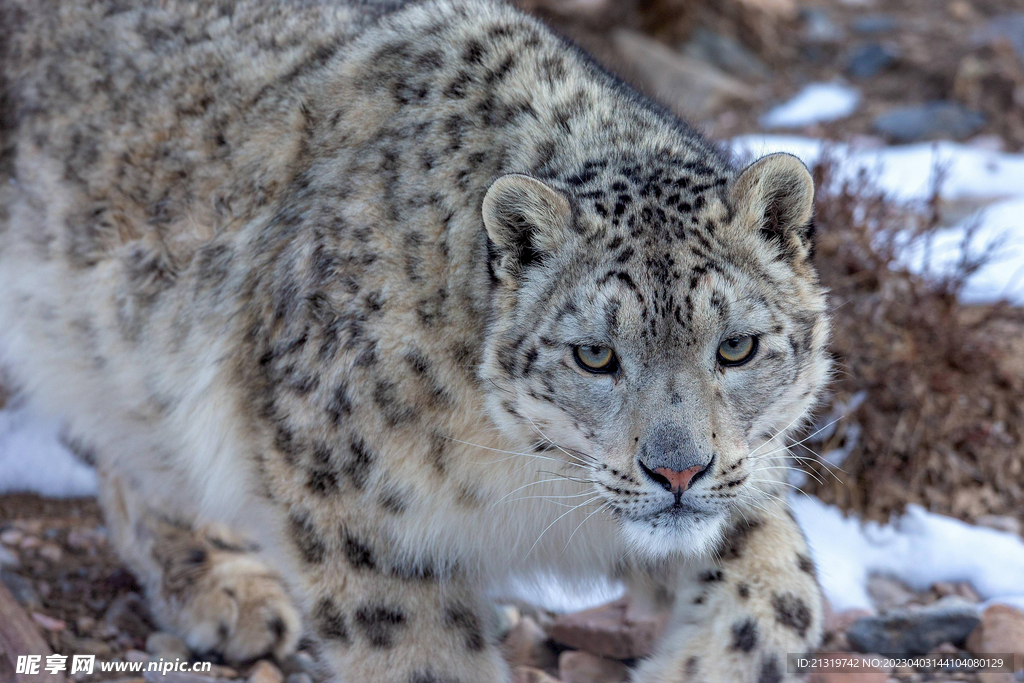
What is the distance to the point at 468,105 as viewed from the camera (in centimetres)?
404

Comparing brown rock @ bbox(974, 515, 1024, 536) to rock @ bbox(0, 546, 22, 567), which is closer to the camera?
rock @ bbox(0, 546, 22, 567)

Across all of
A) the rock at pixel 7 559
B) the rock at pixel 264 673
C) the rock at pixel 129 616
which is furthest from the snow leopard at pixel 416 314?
the rock at pixel 7 559

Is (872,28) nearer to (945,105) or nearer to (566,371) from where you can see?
(945,105)

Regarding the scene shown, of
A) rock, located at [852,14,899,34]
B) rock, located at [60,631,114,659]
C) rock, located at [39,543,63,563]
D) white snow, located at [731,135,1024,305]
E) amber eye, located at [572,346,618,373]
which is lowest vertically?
rock, located at [60,631,114,659]

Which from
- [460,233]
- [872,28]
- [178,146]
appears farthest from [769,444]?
[872,28]

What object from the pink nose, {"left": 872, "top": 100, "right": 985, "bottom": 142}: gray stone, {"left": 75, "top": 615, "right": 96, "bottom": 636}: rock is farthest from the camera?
{"left": 872, "top": 100, "right": 985, "bottom": 142}: gray stone

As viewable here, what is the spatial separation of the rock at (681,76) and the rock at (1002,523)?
5.89m

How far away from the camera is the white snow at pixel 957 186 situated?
6730 millimetres

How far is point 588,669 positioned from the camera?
4.68m

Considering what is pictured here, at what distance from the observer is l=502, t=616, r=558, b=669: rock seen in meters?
4.79

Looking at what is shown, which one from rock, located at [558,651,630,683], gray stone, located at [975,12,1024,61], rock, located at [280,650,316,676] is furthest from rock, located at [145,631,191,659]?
gray stone, located at [975,12,1024,61]

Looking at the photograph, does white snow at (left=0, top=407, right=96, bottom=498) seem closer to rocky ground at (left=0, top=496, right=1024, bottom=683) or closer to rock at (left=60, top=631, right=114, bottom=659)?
rocky ground at (left=0, top=496, right=1024, bottom=683)

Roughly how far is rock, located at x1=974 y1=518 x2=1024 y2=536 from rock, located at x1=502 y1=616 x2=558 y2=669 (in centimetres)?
243

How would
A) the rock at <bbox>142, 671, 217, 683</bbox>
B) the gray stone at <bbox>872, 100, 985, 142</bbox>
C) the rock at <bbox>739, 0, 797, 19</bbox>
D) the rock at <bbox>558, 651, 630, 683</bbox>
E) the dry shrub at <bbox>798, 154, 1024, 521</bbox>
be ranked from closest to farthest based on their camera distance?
the rock at <bbox>142, 671, 217, 683</bbox> < the rock at <bbox>558, 651, 630, 683</bbox> < the dry shrub at <bbox>798, 154, 1024, 521</bbox> < the gray stone at <bbox>872, 100, 985, 142</bbox> < the rock at <bbox>739, 0, 797, 19</bbox>
